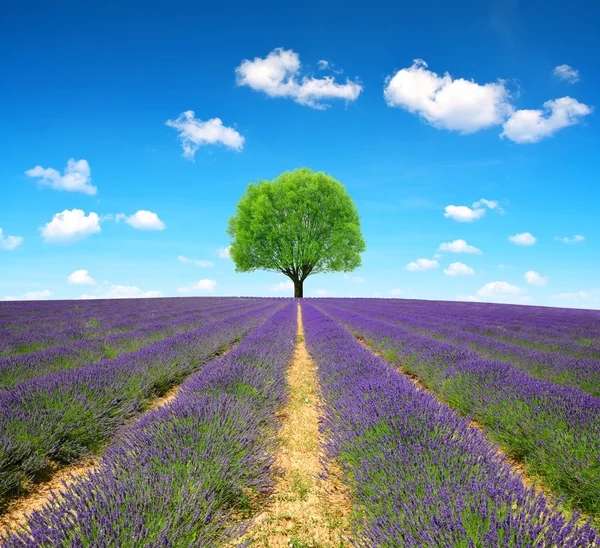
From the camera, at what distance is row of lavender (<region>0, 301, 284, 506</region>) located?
2557 millimetres

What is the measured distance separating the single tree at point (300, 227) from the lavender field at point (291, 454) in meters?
21.8

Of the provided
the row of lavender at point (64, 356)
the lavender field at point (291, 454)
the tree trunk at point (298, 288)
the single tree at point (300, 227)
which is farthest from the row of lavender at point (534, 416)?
the tree trunk at point (298, 288)

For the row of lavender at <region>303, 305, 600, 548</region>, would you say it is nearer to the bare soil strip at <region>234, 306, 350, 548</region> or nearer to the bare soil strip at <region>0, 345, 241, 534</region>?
the bare soil strip at <region>234, 306, 350, 548</region>

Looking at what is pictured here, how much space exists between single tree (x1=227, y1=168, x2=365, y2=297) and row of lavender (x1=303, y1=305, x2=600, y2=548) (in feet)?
76.0

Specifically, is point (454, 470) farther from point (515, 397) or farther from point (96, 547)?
point (515, 397)

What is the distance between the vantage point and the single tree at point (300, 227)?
1035 inches

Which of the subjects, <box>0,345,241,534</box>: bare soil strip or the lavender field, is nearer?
the lavender field

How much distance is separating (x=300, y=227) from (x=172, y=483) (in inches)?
992

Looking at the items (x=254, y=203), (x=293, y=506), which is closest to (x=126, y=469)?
(x=293, y=506)

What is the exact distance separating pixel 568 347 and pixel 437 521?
6764mm

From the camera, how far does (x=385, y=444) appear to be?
2.19 meters

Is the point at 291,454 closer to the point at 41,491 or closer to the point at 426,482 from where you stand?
the point at 426,482

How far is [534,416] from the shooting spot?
2.91 metres

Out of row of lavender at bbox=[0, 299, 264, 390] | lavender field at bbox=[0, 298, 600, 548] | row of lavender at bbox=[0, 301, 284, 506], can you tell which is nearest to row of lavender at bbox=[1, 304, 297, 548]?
lavender field at bbox=[0, 298, 600, 548]
